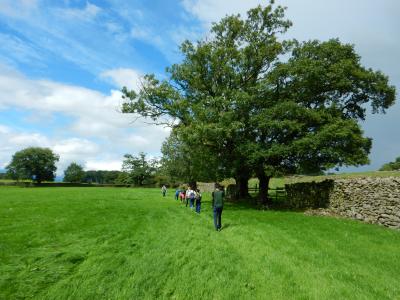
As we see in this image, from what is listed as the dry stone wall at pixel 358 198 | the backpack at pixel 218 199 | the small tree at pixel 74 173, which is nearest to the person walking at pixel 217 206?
the backpack at pixel 218 199

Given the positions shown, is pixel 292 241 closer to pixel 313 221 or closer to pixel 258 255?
pixel 258 255

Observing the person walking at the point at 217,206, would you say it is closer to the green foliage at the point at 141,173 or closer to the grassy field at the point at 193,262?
the grassy field at the point at 193,262

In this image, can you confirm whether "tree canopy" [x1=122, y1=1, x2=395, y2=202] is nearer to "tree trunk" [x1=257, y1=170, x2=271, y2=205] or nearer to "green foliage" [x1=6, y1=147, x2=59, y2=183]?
"tree trunk" [x1=257, y1=170, x2=271, y2=205]

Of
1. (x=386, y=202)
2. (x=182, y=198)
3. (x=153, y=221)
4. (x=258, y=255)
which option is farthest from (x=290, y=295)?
(x=182, y=198)

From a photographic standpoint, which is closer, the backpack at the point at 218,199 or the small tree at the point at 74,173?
the backpack at the point at 218,199

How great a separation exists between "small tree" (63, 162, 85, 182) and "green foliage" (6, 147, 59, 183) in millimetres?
32122

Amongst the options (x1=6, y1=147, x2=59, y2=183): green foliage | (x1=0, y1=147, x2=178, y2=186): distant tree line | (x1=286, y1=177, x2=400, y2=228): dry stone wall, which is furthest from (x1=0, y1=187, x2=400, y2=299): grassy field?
(x1=6, y1=147, x2=59, y2=183): green foliage

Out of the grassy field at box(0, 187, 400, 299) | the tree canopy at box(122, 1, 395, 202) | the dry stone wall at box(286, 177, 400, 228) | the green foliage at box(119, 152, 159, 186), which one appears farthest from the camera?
the green foliage at box(119, 152, 159, 186)

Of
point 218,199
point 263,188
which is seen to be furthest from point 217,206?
point 263,188

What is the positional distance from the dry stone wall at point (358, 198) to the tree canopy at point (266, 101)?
1.97 meters

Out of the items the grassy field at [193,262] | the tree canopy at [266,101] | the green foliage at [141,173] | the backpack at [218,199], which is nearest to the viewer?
the grassy field at [193,262]

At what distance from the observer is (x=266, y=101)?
29344mm

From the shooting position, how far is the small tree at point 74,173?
523 feet

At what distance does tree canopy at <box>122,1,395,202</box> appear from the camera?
2647cm
